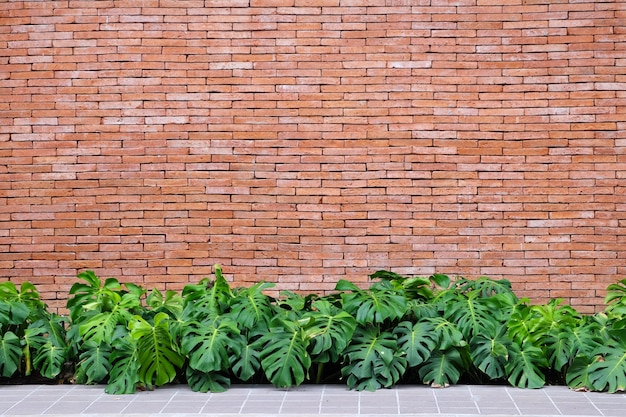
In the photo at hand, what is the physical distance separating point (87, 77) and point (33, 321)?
Result: 263 centimetres

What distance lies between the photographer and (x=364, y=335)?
269 inches

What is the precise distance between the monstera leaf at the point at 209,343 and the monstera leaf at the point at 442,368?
1.68m

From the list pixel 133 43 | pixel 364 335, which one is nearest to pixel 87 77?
pixel 133 43

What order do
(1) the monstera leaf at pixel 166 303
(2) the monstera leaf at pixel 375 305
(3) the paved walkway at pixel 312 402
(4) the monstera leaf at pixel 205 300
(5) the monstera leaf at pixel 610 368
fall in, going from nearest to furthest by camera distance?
(3) the paved walkway at pixel 312 402, (5) the monstera leaf at pixel 610 368, (2) the monstera leaf at pixel 375 305, (4) the monstera leaf at pixel 205 300, (1) the monstera leaf at pixel 166 303

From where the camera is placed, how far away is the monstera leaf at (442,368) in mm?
6621

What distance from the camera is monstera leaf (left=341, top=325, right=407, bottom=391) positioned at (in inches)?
258

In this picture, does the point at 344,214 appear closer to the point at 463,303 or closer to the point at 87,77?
the point at 463,303

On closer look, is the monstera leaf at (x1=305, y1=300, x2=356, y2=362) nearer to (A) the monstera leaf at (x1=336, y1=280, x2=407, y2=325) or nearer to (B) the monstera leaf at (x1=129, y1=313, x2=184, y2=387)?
(A) the monstera leaf at (x1=336, y1=280, x2=407, y2=325)

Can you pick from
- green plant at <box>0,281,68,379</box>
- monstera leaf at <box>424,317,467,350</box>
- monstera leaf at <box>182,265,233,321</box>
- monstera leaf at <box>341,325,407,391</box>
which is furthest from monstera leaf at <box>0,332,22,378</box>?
monstera leaf at <box>424,317,467,350</box>

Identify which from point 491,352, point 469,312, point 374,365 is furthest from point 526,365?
point 374,365

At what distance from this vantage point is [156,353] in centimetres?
661

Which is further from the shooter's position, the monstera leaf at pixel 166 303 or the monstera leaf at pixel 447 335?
the monstera leaf at pixel 166 303

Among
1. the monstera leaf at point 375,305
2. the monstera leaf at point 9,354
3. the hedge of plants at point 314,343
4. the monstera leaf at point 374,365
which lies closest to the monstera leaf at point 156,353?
the hedge of plants at point 314,343

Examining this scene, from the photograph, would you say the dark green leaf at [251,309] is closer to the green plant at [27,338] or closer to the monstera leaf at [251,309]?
the monstera leaf at [251,309]
